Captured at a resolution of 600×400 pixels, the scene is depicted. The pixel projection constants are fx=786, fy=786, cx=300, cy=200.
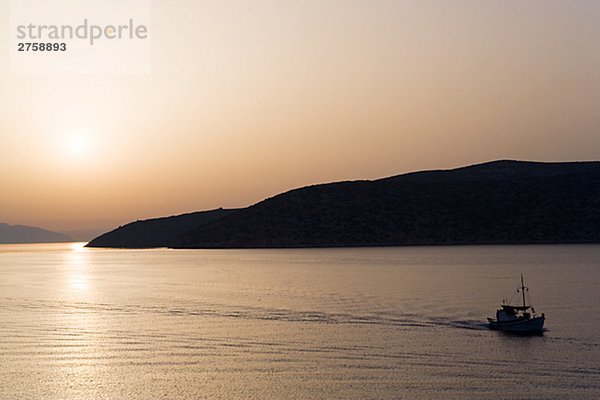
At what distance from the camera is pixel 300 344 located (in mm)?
63750

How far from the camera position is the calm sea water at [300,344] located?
47844 millimetres

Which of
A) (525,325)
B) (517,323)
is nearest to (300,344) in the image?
(517,323)

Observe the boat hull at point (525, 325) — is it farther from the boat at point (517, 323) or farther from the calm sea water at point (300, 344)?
the calm sea water at point (300, 344)

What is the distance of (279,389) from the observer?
47.4 m

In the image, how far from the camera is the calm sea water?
47.8 meters

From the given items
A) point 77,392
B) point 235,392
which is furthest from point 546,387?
point 77,392

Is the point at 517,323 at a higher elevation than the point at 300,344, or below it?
higher

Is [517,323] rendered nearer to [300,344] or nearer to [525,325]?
[525,325]

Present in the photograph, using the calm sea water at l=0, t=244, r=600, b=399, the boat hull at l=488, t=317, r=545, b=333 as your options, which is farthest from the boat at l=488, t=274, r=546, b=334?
the calm sea water at l=0, t=244, r=600, b=399

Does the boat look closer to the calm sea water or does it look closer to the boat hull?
the boat hull

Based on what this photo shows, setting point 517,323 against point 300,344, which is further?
point 517,323

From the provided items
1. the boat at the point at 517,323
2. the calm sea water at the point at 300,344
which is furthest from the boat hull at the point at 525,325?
the calm sea water at the point at 300,344

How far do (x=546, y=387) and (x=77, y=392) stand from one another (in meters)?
28.2

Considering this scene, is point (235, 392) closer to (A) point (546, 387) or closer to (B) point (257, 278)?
(A) point (546, 387)
